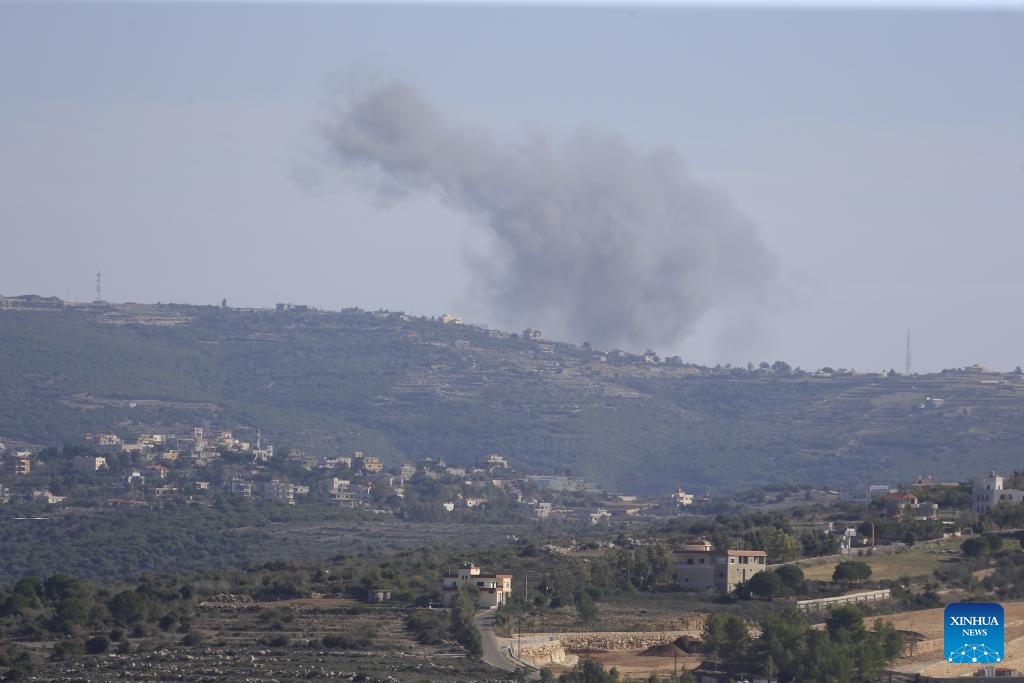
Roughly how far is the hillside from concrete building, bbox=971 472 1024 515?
128 ft

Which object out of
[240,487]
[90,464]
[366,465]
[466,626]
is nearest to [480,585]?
[466,626]

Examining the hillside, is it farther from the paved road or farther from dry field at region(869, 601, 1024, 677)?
the paved road

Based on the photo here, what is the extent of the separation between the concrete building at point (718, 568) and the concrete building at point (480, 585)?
134 inches

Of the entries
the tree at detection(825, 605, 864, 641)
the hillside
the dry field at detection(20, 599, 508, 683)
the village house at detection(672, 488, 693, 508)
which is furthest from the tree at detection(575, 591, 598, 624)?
the hillside

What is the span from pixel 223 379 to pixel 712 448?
28.9 meters

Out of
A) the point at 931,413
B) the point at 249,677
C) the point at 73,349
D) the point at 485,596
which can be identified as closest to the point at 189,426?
the point at 73,349

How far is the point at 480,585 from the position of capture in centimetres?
4041

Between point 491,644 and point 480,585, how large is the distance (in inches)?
251

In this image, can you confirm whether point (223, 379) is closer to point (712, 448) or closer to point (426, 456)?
point (426, 456)

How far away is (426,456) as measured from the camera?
4523 inches

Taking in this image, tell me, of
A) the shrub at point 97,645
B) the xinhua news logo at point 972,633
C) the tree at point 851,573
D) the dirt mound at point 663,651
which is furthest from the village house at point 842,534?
the xinhua news logo at point 972,633

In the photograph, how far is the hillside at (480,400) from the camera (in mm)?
106000

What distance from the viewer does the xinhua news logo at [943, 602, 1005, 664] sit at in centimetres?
2550

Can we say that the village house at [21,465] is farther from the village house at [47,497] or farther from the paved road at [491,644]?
the paved road at [491,644]
